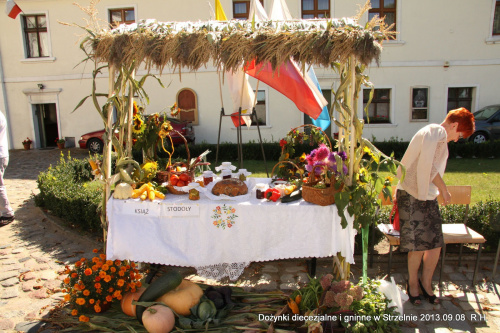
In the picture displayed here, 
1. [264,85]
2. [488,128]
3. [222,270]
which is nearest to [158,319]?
[222,270]

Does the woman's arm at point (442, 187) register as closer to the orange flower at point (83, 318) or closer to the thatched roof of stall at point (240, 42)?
the thatched roof of stall at point (240, 42)

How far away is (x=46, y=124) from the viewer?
1664 cm

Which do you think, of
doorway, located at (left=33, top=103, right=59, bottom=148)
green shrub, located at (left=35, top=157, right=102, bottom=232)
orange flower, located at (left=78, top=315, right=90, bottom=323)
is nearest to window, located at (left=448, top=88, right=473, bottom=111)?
green shrub, located at (left=35, top=157, right=102, bottom=232)

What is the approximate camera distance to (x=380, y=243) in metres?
5.04

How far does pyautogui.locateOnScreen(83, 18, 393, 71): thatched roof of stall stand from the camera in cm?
316

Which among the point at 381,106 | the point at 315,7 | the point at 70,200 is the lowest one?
the point at 70,200

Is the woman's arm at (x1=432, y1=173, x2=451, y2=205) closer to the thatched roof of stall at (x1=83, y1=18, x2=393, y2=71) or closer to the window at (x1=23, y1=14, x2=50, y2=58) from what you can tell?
the thatched roof of stall at (x1=83, y1=18, x2=393, y2=71)

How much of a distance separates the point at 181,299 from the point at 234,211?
0.93 m

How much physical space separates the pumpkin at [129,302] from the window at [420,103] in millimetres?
13660

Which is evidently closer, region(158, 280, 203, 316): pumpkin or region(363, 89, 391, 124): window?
region(158, 280, 203, 316): pumpkin

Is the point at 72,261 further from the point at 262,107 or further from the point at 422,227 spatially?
the point at 262,107

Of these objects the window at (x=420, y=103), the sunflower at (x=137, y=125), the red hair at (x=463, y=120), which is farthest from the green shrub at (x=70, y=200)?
the window at (x=420, y=103)

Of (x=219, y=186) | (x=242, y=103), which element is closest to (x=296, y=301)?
(x=219, y=186)

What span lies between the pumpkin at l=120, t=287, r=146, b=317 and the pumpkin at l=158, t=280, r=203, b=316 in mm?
273
